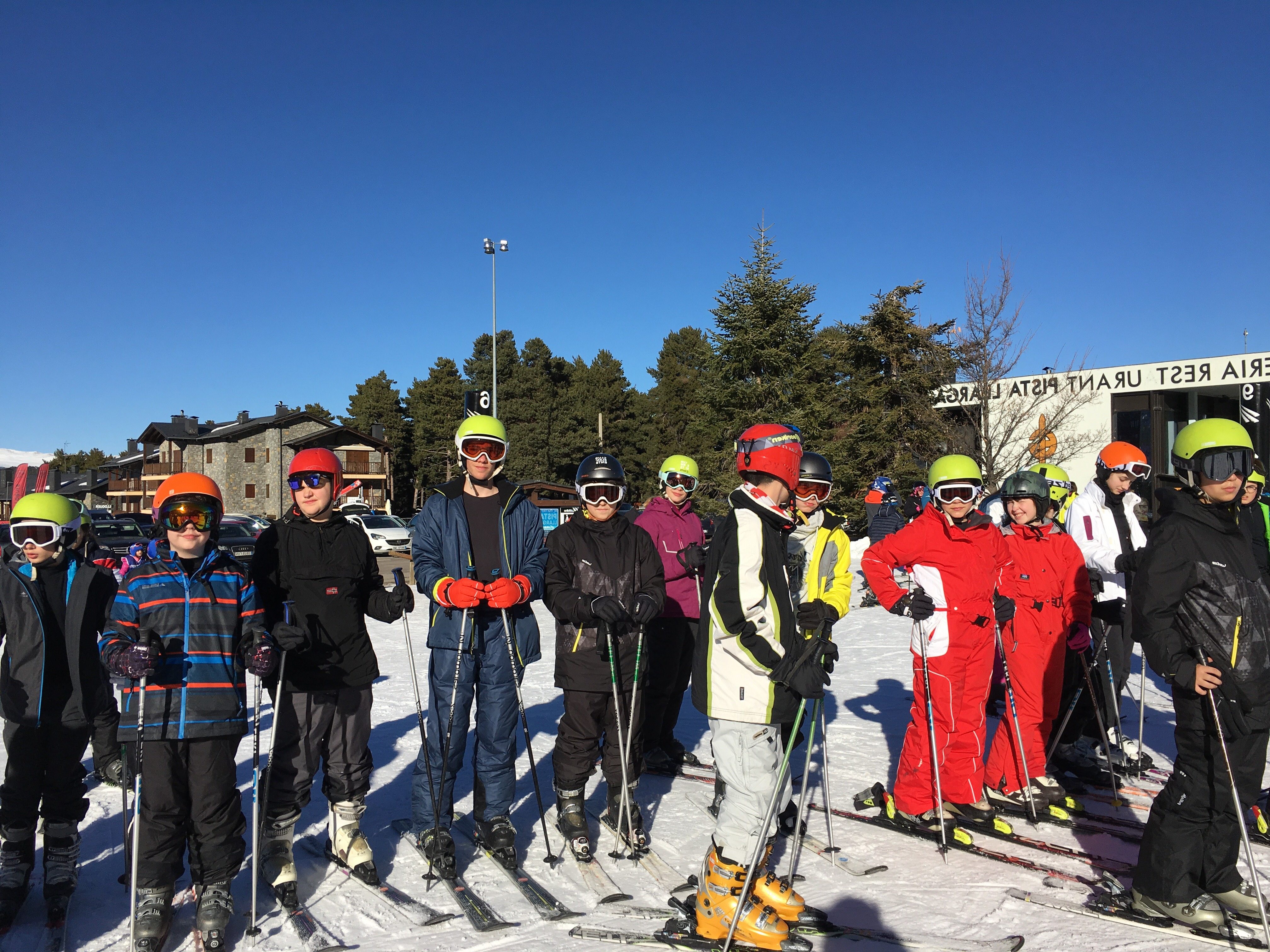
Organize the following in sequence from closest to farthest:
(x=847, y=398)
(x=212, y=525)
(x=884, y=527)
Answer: (x=212, y=525) < (x=884, y=527) < (x=847, y=398)

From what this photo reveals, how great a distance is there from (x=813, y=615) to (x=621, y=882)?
166 cm

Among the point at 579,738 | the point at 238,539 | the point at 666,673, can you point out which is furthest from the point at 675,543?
the point at 238,539

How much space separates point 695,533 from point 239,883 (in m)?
3.56

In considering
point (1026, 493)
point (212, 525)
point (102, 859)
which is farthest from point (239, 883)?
point (1026, 493)

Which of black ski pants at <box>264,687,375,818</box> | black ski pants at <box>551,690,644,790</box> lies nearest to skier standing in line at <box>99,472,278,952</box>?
black ski pants at <box>264,687,375,818</box>

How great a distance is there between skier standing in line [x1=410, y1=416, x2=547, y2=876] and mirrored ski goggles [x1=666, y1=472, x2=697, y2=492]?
1.85m

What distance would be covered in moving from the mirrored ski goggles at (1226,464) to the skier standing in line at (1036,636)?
1593 millimetres

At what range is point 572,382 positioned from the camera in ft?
197

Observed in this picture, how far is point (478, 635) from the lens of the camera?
4.25 meters

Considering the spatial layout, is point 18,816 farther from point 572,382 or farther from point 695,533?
point 572,382

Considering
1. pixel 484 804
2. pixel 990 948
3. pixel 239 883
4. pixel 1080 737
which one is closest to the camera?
pixel 990 948

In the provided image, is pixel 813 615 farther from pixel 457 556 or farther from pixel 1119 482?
pixel 1119 482

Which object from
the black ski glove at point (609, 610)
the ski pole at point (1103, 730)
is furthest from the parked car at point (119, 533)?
the ski pole at point (1103, 730)

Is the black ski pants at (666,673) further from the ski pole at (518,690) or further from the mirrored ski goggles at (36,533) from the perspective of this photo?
the mirrored ski goggles at (36,533)
